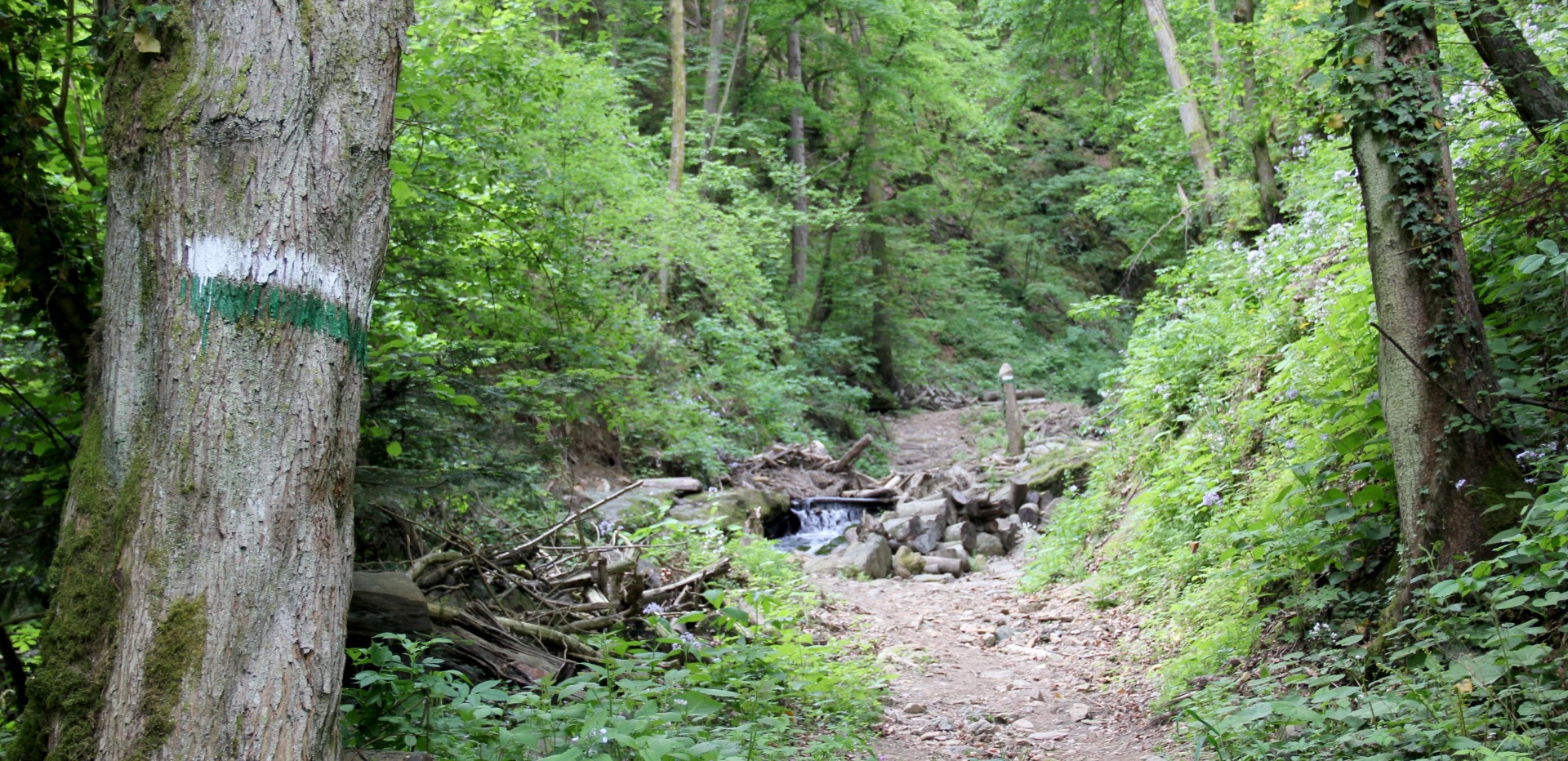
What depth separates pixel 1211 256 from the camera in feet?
30.5

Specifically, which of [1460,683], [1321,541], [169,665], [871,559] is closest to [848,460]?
[871,559]

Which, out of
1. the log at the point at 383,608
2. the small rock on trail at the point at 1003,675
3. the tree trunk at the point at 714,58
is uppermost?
the tree trunk at the point at 714,58

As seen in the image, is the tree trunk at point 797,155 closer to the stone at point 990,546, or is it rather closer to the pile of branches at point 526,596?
the stone at point 990,546

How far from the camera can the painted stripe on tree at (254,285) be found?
7.57ft

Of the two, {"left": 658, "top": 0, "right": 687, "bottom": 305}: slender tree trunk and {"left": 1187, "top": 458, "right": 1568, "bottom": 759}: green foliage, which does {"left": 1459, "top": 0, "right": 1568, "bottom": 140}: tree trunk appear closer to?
{"left": 1187, "top": 458, "right": 1568, "bottom": 759}: green foliage

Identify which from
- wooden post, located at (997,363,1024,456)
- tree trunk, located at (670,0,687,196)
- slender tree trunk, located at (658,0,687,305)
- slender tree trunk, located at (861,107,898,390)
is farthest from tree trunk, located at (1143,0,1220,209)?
slender tree trunk, located at (861,107,898,390)

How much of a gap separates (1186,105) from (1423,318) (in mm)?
8848

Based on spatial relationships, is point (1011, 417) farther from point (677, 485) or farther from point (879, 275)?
point (879, 275)

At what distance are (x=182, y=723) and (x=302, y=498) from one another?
0.55m

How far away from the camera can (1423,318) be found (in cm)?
377

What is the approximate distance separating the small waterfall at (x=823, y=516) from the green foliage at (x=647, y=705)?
21.3 feet

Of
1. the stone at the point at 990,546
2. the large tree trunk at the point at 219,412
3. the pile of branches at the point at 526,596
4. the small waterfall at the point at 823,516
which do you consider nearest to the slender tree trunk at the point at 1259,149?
the stone at the point at 990,546

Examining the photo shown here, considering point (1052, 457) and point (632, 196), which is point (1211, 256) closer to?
point (1052, 457)

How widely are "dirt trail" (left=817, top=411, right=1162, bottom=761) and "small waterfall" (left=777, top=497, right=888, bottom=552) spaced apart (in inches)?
116
